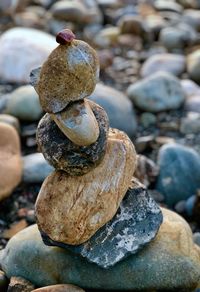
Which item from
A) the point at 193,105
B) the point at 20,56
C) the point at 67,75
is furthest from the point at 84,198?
the point at 20,56

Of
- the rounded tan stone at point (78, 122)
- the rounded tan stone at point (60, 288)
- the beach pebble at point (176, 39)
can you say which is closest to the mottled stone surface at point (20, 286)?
the rounded tan stone at point (60, 288)

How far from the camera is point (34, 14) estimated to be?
7133 millimetres

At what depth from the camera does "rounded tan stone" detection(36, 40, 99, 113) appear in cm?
217

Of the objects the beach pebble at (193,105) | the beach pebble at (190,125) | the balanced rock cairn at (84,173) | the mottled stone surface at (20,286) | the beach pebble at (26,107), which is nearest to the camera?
the balanced rock cairn at (84,173)

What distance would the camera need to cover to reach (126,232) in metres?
2.64

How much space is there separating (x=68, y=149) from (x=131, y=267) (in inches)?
23.9

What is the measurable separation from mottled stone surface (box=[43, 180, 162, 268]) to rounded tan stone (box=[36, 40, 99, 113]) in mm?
615

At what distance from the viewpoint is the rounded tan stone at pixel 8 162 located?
11.8ft

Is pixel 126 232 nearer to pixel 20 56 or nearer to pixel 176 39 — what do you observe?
pixel 20 56

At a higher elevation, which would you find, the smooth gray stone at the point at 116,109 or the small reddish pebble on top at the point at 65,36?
the small reddish pebble on top at the point at 65,36

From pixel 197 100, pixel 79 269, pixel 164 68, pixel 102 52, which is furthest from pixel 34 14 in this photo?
pixel 79 269

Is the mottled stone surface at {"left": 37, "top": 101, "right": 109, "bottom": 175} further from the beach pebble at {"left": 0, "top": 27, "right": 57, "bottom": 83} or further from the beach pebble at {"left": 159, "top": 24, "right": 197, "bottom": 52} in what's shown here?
the beach pebble at {"left": 159, "top": 24, "right": 197, "bottom": 52}

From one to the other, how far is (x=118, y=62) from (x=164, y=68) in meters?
0.55

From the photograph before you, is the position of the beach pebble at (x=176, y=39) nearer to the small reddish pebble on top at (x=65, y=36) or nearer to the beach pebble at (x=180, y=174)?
the beach pebble at (x=180, y=174)
